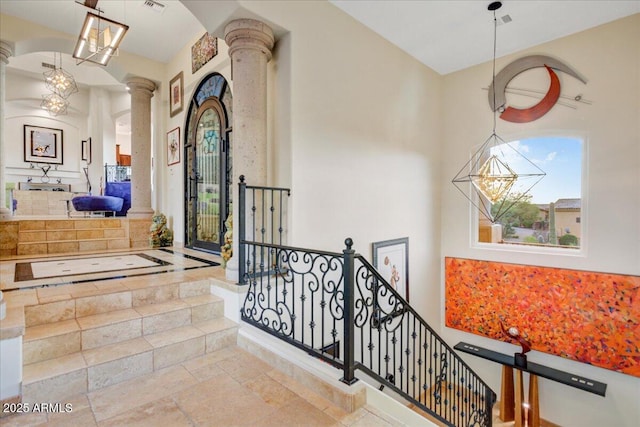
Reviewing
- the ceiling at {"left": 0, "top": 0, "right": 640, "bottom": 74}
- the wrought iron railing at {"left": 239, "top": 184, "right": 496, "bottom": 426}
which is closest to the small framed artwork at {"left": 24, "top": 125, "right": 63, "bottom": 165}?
the ceiling at {"left": 0, "top": 0, "right": 640, "bottom": 74}

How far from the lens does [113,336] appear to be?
7.39ft

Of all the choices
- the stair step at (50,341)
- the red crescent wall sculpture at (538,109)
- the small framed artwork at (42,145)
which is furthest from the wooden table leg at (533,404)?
the small framed artwork at (42,145)

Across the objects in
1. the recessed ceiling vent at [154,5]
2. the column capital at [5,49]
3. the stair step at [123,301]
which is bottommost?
the stair step at [123,301]

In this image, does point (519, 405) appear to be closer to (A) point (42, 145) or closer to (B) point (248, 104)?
(B) point (248, 104)

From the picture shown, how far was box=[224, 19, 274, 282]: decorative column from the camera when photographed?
2869 mm

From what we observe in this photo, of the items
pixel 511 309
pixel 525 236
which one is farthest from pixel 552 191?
pixel 511 309

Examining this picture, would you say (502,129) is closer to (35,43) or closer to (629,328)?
(629,328)

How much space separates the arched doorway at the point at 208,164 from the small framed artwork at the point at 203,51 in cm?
26

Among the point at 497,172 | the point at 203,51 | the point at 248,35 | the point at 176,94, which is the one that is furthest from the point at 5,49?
the point at 497,172

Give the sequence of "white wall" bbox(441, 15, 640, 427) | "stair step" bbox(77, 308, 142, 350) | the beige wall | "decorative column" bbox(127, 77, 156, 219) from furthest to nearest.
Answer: "decorative column" bbox(127, 77, 156, 219) < "white wall" bbox(441, 15, 640, 427) < the beige wall < "stair step" bbox(77, 308, 142, 350)

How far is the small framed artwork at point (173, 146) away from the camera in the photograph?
517 centimetres

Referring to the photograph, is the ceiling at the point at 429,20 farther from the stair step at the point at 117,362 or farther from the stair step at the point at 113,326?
the stair step at the point at 117,362

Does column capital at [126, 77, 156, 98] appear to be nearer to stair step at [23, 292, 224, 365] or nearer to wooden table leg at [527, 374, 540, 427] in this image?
stair step at [23, 292, 224, 365]

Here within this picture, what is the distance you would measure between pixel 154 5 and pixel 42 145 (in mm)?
7087
